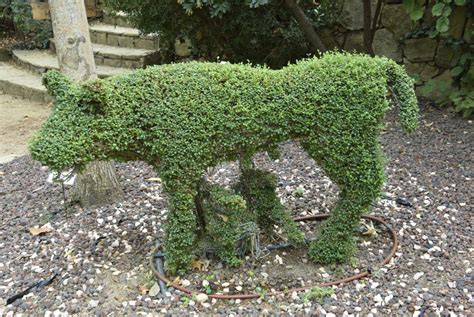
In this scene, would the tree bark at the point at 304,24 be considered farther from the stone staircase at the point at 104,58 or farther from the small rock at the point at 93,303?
the small rock at the point at 93,303

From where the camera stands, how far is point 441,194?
4.16m

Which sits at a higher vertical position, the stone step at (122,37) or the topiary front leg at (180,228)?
the stone step at (122,37)

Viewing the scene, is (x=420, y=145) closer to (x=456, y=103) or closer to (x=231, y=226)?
(x=456, y=103)

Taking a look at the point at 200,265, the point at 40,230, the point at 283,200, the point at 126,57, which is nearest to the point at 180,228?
the point at 200,265

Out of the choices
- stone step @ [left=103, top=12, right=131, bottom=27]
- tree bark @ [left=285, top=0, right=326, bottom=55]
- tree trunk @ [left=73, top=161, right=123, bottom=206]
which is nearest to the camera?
tree trunk @ [left=73, top=161, right=123, bottom=206]

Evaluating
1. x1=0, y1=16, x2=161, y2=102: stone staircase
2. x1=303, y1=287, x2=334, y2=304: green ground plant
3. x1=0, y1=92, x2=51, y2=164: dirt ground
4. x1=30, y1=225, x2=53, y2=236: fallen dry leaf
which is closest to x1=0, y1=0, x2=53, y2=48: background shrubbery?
x1=0, y1=16, x2=161, y2=102: stone staircase

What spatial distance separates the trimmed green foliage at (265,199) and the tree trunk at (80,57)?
1.31 meters

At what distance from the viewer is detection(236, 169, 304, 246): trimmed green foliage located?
3.25m

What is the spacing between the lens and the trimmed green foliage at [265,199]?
3246mm

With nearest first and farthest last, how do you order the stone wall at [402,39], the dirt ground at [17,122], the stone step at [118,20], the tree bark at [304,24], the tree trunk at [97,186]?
the tree trunk at [97,186] < the tree bark at [304,24] < the dirt ground at [17,122] < the stone wall at [402,39] < the stone step at [118,20]

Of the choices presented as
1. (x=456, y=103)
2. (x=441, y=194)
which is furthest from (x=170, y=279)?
(x=456, y=103)

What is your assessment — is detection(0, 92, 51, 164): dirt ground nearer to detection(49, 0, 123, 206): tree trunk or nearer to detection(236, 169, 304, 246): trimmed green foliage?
detection(49, 0, 123, 206): tree trunk

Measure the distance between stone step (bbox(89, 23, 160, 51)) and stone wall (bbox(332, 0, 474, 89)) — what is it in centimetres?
294

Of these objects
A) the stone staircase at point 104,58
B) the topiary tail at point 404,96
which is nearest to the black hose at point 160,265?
the topiary tail at point 404,96
